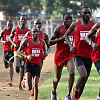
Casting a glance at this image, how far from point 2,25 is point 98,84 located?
32207 mm

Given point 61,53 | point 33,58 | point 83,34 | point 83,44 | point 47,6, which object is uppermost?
point 47,6

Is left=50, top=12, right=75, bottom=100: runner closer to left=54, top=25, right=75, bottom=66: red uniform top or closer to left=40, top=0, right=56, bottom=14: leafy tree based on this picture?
left=54, top=25, right=75, bottom=66: red uniform top

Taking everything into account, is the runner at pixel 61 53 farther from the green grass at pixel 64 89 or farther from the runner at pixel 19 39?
the runner at pixel 19 39

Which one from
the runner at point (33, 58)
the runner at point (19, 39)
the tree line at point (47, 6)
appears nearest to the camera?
the runner at point (33, 58)

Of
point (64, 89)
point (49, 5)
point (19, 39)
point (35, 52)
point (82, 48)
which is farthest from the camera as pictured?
point (49, 5)

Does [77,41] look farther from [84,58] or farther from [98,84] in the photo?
[98,84]

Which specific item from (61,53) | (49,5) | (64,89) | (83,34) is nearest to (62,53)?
(61,53)

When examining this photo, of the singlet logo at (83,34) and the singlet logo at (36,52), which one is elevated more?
the singlet logo at (83,34)

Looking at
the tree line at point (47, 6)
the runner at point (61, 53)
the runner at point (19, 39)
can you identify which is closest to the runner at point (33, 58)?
the runner at point (61, 53)

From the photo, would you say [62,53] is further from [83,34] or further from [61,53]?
[83,34]

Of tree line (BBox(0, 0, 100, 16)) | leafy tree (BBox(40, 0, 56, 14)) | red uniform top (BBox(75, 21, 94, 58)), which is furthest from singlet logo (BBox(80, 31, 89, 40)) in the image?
leafy tree (BBox(40, 0, 56, 14))

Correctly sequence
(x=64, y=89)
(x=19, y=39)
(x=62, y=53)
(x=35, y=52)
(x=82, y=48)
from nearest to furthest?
(x=82, y=48), (x=62, y=53), (x=35, y=52), (x=64, y=89), (x=19, y=39)

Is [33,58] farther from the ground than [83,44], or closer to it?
closer to it

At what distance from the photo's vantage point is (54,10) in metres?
41.4
